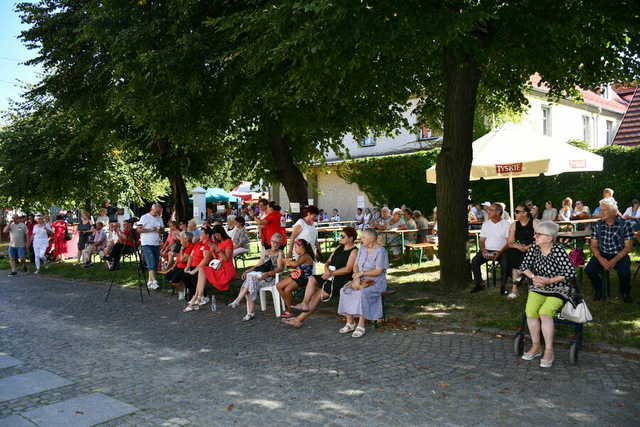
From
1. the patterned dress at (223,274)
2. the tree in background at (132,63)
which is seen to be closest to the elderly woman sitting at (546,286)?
the patterned dress at (223,274)

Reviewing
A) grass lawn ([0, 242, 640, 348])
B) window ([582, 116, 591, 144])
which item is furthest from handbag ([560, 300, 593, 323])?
window ([582, 116, 591, 144])

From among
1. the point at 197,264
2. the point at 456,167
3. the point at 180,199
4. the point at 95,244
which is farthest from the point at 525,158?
the point at 95,244

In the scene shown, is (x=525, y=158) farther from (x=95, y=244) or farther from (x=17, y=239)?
(x=17, y=239)

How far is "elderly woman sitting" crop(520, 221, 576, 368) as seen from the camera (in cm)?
588

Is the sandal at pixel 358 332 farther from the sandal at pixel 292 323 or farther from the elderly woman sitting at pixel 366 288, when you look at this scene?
the sandal at pixel 292 323

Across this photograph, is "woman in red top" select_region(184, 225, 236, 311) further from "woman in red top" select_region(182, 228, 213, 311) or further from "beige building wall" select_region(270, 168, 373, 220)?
"beige building wall" select_region(270, 168, 373, 220)

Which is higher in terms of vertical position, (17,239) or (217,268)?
(17,239)

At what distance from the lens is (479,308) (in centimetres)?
855

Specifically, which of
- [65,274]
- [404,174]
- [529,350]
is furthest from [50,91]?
[404,174]

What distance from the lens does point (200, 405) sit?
511 centimetres

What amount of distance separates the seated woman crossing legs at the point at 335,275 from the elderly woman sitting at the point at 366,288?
0.45 meters

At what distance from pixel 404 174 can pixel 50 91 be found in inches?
721

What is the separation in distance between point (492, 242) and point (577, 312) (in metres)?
4.14

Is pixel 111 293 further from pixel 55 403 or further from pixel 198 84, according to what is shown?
pixel 55 403
